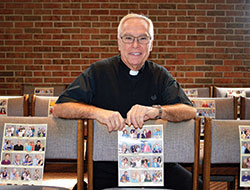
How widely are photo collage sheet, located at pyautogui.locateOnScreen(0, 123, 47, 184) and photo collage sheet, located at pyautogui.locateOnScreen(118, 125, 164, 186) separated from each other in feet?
1.09

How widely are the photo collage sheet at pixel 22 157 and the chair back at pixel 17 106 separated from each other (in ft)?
3.92

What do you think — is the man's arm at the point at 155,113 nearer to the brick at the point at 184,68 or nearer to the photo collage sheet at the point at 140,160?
the photo collage sheet at the point at 140,160

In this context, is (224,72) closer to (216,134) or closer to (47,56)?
(47,56)

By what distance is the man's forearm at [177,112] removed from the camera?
156 cm

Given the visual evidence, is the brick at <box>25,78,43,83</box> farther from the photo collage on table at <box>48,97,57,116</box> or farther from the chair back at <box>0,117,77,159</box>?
the chair back at <box>0,117,77,159</box>

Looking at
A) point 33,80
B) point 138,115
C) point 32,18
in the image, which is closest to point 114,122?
point 138,115

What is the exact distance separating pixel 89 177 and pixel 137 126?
0.97ft

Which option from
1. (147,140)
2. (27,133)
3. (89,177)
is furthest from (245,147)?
(27,133)

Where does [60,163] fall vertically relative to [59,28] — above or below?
below

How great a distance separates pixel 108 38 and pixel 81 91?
2568 mm

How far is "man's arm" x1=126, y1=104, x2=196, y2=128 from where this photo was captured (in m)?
1.32

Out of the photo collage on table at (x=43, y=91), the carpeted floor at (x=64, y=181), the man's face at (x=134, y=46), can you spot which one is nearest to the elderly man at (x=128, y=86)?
the man's face at (x=134, y=46)

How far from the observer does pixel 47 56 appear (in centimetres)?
425

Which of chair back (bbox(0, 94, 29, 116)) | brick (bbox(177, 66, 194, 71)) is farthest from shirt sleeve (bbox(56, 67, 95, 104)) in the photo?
brick (bbox(177, 66, 194, 71))
